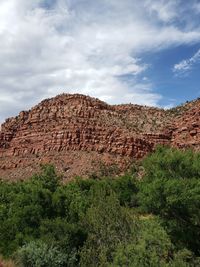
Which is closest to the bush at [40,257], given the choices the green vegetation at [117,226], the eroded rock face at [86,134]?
the green vegetation at [117,226]

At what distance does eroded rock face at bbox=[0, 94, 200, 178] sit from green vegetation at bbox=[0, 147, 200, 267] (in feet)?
156

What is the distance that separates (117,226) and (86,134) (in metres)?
64.1

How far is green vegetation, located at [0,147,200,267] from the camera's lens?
20.6 metres

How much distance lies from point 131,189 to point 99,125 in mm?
35536

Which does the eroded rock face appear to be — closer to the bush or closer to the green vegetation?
the green vegetation

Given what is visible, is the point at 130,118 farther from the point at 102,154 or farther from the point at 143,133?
the point at 102,154

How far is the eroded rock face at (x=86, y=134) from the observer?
84.2 m

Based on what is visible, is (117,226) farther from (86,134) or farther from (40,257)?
(86,134)

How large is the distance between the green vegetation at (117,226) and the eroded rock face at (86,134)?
156ft

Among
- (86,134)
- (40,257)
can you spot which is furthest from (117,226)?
(86,134)

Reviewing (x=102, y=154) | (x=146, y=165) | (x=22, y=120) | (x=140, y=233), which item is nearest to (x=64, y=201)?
(x=146, y=165)

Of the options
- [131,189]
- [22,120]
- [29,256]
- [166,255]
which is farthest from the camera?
[22,120]

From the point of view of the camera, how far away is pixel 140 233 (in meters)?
21.2

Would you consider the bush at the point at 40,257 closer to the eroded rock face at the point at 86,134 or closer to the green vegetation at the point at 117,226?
the green vegetation at the point at 117,226
